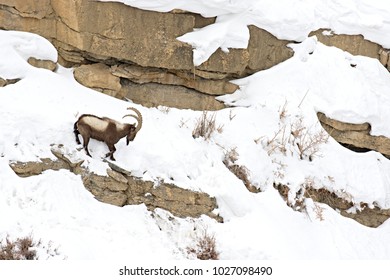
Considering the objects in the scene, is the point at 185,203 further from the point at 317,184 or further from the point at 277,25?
the point at 277,25

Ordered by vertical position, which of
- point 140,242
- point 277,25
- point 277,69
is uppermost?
point 277,25

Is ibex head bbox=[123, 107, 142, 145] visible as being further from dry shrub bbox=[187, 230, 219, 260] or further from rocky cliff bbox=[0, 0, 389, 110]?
dry shrub bbox=[187, 230, 219, 260]

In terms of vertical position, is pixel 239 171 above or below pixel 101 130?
below

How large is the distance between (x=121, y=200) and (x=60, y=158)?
2.97ft

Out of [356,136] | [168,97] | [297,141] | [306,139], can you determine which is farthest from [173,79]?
[356,136]

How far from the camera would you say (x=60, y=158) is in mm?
6488

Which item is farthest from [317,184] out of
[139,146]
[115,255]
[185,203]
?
[115,255]

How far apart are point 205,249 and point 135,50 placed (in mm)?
3191

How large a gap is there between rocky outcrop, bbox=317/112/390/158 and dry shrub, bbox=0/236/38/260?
187 inches

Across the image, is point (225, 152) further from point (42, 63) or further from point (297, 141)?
point (42, 63)

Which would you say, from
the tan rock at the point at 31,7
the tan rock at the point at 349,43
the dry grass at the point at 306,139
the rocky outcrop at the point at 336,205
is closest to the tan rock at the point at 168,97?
the dry grass at the point at 306,139

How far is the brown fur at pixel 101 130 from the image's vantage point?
646 centimetres

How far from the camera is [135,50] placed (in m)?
7.77

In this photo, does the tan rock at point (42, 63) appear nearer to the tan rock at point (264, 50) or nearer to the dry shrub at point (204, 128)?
the dry shrub at point (204, 128)
